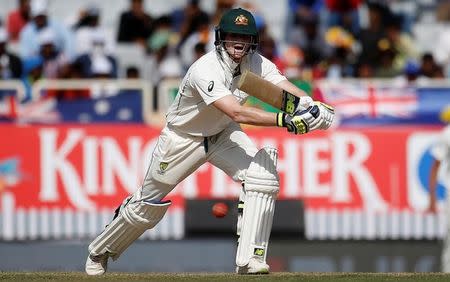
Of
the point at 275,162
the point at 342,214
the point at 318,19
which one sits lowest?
→ the point at 342,214

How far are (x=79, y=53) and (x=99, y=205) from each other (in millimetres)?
2704

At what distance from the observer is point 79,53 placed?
47.2ft

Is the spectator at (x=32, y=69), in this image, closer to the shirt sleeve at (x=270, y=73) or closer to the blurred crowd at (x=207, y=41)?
the blurred crowd at (x=207, y=41)

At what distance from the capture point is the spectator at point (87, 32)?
570 inches

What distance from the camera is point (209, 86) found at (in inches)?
285

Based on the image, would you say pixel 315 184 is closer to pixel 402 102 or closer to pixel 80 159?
pixel 402 102

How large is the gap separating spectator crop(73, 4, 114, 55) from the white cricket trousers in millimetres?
6718

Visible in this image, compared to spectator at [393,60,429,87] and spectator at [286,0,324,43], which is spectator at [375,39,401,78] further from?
spectator at [286,0,324,43]

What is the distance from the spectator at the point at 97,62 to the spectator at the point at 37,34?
233mm

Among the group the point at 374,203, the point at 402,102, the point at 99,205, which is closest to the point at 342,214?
the point at 374,203

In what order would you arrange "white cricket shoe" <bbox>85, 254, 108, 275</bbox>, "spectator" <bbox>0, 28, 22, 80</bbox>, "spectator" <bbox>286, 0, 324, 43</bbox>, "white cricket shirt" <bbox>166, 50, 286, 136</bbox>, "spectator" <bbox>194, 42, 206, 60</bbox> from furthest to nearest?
"spectator" <bbox>286, 0, 324, 43</bbox> < "spectator" <bbox>0, 28, 22, 80</bbox> < "spectator" <bbox>194, 42, 206, 60</bbox> < "white cricket shoe" <bbox>85, 254, 108, 275</bbox> < "white cricket shirt" <bbox>166, 50, 286, 136</bbox>

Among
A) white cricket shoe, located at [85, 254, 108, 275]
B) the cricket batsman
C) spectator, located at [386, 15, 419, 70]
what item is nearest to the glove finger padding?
the cricket batsman

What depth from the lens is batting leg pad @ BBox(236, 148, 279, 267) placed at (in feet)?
24.0

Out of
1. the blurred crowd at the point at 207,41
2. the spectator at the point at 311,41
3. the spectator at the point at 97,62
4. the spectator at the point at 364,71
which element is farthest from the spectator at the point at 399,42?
the spectator at the point at 97,62
